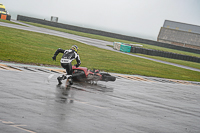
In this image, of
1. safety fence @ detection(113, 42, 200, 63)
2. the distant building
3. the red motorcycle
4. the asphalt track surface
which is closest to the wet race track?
the asphalt track surface

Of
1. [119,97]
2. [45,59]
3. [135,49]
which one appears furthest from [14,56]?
[135,49]

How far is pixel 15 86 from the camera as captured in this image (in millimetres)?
12109

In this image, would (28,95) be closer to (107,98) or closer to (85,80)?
(107,98)

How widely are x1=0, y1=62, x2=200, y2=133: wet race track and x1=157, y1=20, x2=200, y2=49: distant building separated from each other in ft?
211

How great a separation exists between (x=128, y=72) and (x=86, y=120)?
617 inches

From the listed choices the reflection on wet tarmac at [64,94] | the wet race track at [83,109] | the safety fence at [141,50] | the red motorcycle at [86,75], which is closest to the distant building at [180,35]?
the safety fence at [141,50]

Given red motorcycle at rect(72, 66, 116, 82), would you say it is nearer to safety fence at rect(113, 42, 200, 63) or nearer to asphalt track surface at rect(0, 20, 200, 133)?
asphalt track surface at rect(0, 20, 200, 133)

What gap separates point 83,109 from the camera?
10078 millimetres

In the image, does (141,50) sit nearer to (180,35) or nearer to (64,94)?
(64,94)

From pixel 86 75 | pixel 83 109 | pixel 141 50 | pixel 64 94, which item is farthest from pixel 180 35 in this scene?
pixel 83 109

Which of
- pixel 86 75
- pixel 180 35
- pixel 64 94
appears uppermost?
pixel 180 35

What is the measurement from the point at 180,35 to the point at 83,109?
239 feet

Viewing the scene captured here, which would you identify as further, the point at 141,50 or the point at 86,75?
the point at 141,50

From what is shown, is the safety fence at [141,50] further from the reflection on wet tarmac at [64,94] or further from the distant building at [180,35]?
the distant building at [180,35]
